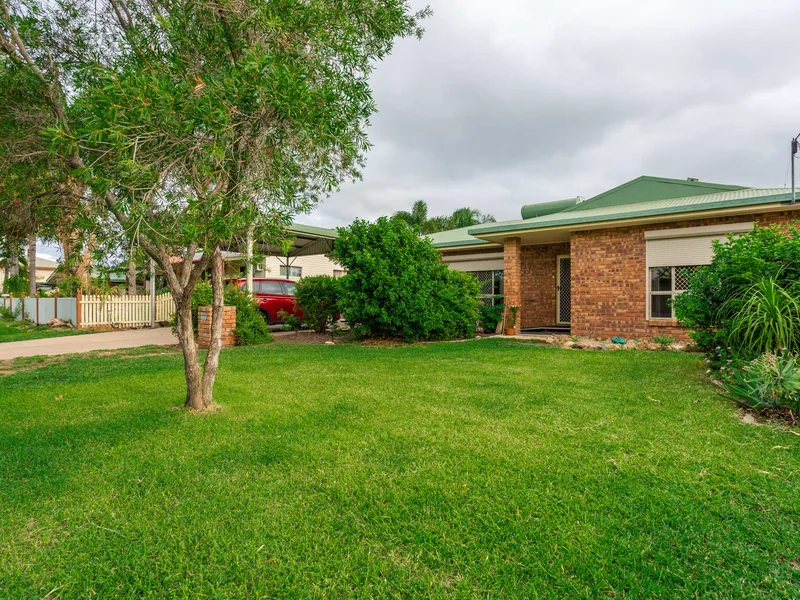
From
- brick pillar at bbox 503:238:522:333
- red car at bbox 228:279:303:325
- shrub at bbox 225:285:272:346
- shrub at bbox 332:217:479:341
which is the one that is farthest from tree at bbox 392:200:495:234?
shrub at bbox 225:285:272:346

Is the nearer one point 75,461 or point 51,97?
point 75,461

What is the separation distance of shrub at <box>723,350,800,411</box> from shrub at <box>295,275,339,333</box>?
9799mm

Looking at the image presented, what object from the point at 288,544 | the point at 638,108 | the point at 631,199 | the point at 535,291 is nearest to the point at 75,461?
the point at 288,544

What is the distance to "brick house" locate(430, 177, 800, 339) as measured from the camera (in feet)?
32.2

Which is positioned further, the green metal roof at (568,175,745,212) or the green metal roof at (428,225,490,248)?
the green metal roof at (428,225,490,248)

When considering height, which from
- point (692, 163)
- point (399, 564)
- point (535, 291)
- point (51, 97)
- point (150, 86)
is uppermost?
point (692, 163)

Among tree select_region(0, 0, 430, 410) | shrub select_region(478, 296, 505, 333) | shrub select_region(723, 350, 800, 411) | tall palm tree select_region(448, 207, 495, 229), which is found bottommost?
shrub select_region(723, 350, 800, 411)

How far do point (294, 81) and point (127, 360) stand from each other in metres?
7.50

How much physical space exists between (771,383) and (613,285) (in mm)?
7255

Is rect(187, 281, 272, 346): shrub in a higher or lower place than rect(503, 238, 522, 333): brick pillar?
lower

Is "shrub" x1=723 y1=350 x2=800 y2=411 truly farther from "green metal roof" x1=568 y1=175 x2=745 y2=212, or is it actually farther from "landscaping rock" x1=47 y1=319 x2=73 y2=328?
"landscaping rock" x1=47 y1=319 x2=73 y2=328

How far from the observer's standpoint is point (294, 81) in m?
3.36

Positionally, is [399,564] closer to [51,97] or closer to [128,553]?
[128,553]

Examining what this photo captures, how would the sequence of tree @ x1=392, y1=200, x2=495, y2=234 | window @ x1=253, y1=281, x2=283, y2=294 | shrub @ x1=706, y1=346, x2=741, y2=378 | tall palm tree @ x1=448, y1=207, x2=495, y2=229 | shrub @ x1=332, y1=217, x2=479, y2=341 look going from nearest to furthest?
shrub @ x1=706, y1=346, x2=741, y2=378 → shrub @ x1=332, y1=217, x2=479, y2=341 → window @ x1=253, y1=281, x2=283, y2=294 → tall palm tree @ x1=448, y1=207, x2=495, y2=229 → tree @ x1=392, y1=200, x2=495, y2=234
